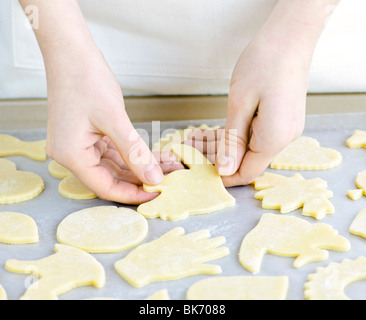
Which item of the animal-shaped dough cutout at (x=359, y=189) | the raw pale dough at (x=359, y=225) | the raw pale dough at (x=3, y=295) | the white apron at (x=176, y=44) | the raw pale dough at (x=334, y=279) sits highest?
the white apron at (x=176, y=44)

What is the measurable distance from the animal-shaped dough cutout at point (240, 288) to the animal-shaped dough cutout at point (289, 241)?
41 mm

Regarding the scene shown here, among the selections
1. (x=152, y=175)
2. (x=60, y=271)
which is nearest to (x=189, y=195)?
(x=152, y=175)

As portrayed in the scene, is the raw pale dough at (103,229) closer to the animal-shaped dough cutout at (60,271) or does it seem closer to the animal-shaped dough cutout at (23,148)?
the animal-shaped dough cutout at (60,271)

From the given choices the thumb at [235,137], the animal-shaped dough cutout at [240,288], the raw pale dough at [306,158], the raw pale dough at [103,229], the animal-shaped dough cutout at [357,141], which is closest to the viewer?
the animal-shaped dough cutout at [240,288]

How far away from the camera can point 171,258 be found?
34.0 inches

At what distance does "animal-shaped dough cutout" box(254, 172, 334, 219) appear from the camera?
3.34ft

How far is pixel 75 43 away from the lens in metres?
1.00

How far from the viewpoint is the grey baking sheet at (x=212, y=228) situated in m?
0.82

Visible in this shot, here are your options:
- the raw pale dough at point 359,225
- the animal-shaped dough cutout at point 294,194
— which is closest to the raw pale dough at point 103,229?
the animal-shaped dough cutout at point 294,194

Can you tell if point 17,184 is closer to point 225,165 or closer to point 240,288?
point 225,165

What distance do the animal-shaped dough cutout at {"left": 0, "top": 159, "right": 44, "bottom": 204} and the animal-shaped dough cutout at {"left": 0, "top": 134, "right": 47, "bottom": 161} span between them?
0.25 feet

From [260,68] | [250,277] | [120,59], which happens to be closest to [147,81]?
[120,59]

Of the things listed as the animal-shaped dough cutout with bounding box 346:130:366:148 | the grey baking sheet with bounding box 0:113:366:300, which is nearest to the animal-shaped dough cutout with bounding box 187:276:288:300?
the grey baking sheet with bounding box 0:113:366:300

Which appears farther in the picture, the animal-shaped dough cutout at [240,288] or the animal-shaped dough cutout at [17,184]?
the animal-shaped dough cutout at [17,184]
